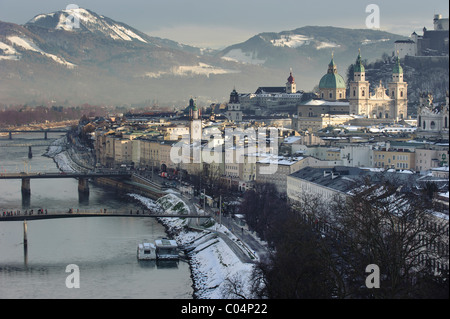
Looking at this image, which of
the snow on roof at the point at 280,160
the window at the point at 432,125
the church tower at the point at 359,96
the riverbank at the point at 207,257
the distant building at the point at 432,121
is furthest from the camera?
the church tower at the point at 359,96

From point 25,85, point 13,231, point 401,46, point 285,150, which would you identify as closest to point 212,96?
point 25,85

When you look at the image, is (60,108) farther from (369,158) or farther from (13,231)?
(13,231)

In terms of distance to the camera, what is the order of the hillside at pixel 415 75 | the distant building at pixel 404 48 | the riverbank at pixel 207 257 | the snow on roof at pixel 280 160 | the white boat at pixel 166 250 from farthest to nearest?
1. the distant building at pixel 404 48
2. the hillside at pixel 415 75
3. the snow on roof at pixel 280 160
4. the white boat at pixel 166 250
5. the riverbank at pixel 207 257

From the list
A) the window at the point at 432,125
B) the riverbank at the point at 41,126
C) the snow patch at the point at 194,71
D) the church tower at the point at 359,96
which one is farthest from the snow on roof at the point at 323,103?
the snow patch at the point at 194,71

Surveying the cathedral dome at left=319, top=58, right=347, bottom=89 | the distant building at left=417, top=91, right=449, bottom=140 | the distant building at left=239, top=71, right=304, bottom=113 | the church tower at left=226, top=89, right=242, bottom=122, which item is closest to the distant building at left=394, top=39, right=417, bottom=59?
the cathedral dome at left=319, top=58, right=347, bottom=89

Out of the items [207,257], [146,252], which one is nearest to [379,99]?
[207,257]

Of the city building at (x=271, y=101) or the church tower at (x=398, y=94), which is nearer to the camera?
the church tower at (x=398, y=94)

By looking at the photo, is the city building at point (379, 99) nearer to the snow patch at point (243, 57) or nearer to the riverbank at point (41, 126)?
the riverbank at point (41, 126)

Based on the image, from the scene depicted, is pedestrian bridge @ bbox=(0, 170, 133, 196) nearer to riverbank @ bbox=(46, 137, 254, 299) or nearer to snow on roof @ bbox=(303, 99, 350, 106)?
riverbank @ bbox=(46, 137, 254, 299)
